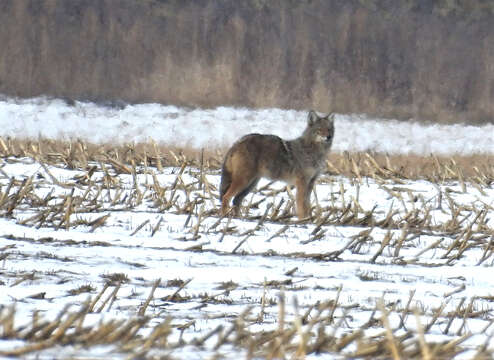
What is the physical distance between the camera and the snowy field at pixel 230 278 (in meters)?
2.66

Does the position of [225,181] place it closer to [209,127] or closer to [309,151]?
[309,151]

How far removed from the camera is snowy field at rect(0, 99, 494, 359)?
2.66m

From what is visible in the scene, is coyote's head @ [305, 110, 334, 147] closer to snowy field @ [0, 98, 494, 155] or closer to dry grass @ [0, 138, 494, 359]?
A: dry grass @ [0, 138, 494, 359]

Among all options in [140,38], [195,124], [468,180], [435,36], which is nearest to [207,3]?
[140,38]

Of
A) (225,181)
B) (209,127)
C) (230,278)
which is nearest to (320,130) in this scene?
(225,181)

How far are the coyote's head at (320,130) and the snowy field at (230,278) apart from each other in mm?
493

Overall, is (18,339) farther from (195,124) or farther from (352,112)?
(352,112)

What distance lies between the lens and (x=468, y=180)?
1063 cm

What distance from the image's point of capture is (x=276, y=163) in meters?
8.70

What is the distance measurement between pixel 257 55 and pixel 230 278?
677 inches

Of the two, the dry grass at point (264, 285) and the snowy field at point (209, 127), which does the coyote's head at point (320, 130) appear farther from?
the snowy field at point (209, 127)

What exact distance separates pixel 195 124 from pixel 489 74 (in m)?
7.02

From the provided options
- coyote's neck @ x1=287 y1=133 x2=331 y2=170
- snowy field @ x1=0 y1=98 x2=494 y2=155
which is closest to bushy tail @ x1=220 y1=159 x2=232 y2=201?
coyote's neck @ x1=287 y1=133 x2=331 y2=170

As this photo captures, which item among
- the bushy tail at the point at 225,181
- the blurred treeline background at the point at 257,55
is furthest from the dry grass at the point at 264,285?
Answer: the blurred treeline background at the point at 257,55
